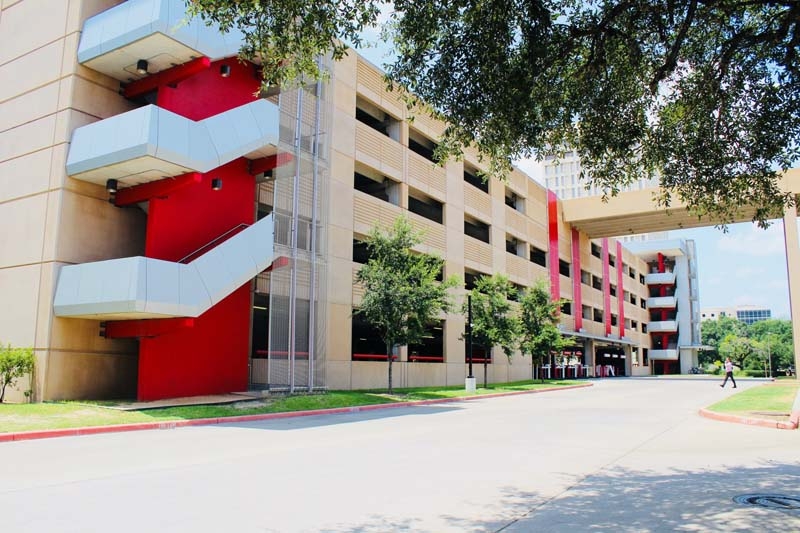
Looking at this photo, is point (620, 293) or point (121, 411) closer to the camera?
point (121, 411)

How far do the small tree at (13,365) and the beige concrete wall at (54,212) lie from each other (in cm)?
29

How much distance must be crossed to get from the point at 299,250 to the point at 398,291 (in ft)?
13.8

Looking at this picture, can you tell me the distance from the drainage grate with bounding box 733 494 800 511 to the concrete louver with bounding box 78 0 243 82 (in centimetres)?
1649

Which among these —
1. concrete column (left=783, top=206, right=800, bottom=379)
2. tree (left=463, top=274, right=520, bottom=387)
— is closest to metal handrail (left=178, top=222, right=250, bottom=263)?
tree (left=463, top=274, right=520, bottom=387)

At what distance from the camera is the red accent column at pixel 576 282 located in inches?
2208

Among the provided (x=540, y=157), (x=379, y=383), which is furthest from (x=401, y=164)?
(x=540, y=157)

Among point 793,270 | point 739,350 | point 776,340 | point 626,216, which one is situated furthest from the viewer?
point 776,340

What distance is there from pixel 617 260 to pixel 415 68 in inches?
2644

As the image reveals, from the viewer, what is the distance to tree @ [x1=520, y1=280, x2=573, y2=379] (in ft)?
130

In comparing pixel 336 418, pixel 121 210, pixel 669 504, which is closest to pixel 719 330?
pixel 336 418

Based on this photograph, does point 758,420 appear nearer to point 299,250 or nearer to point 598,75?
point 598,75

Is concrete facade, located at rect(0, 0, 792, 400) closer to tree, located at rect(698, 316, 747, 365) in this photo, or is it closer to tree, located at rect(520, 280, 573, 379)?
tree, located at rect(520, 280, 573, 379)

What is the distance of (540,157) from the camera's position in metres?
11.0

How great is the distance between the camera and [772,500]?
673cm
